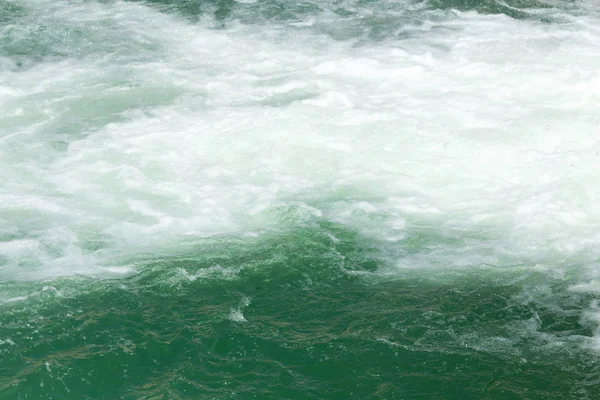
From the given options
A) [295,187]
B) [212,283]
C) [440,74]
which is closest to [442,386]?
[212,283]

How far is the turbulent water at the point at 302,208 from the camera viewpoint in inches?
245

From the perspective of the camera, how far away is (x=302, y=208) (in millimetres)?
8281

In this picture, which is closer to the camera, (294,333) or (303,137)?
(294,333)

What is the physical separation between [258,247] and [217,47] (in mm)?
5641

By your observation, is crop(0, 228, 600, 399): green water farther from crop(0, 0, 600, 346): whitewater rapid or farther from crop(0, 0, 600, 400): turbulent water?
crop(0, 0, 600, 346): whitewater rapid

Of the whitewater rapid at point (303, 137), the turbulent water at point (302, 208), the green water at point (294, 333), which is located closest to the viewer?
the green water at point (294, 333)

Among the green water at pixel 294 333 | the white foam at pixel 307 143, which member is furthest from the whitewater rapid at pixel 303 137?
the green water at pixel 294 333

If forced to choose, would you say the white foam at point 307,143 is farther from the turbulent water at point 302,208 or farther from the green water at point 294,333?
the green water at point 294,333

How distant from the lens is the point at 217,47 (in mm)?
12438

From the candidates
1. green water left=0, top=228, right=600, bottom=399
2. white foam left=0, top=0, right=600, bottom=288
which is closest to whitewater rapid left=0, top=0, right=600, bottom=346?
white foam left=0, top=0, right=600, bottom=288

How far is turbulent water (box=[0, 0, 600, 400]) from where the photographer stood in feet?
20.5

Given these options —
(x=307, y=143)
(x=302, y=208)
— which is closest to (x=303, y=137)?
(x=307, y=143)

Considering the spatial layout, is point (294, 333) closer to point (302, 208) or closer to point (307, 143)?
point (302, 208)

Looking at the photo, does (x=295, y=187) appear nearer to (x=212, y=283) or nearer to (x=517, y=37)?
(x=212, y=283)
